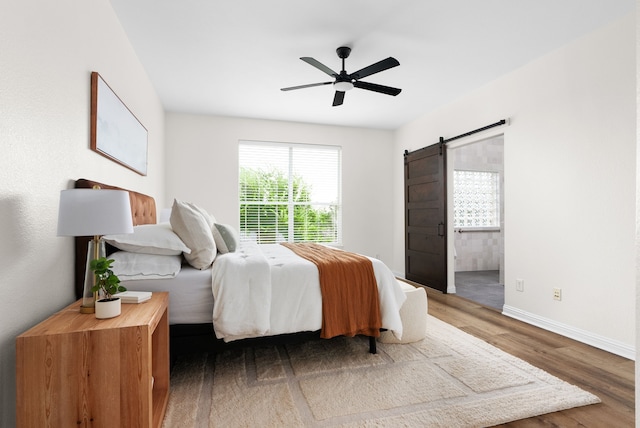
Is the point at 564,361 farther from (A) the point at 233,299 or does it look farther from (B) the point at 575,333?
(A) the point at 233,299

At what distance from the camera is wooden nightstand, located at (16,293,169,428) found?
1.19 meters

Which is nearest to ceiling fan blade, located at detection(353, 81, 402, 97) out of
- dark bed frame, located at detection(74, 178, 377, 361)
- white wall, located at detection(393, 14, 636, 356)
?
white wall, located at detection(393, 14, 636, 356)

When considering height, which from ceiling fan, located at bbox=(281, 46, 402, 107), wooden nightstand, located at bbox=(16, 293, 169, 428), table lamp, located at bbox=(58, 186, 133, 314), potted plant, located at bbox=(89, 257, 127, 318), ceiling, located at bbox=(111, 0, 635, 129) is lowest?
wooden nightstand, located at bbox=(16, 293, 169, 428)

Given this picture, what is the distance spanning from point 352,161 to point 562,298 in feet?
11.7

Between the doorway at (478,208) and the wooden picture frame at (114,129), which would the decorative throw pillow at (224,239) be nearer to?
the wooden picture frame at (114,129)

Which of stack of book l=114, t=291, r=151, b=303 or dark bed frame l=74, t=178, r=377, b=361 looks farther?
dark bed frame l=74, t=178, r=377, b=361

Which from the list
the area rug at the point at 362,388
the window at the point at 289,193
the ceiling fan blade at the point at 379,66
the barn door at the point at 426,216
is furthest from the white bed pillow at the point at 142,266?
the barn door at the point at 426,216

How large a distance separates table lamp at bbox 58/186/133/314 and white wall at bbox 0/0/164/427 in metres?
0.18

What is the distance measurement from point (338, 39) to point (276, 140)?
2.54 m

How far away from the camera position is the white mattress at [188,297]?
6.63 feet

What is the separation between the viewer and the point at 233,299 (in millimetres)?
2018

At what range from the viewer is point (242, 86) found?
12.8 ft

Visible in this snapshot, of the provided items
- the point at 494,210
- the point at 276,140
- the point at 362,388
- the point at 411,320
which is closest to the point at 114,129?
the point at 362,388

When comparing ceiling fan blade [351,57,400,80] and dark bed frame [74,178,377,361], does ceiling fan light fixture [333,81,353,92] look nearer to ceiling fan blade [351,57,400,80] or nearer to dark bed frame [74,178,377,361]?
ceiling fan blade [351,57,400,80]
